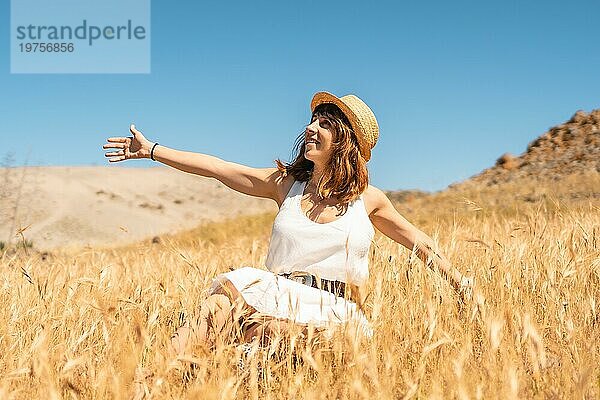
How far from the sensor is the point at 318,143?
3.47 metres

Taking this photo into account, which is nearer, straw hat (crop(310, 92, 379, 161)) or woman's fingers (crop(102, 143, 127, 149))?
straw hat (crop(310, 92, 379, 161))

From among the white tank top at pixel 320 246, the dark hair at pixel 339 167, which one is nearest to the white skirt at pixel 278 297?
the white tank top at pixel 320 246

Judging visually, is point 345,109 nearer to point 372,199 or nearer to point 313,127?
point 313,127

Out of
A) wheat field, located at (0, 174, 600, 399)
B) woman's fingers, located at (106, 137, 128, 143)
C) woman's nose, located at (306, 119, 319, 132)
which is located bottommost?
wheat field, located at (0, 174, 600, 399)

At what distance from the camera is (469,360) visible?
97.7 inches

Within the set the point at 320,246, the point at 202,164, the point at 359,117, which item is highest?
the point at 359,117

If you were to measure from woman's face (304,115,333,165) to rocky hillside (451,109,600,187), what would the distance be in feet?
47.2

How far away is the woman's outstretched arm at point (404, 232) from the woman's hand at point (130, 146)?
1144 mm

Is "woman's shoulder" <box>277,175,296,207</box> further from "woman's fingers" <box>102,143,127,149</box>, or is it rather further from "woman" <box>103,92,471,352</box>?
"woman's fingers" <box>102,143,127,149</box>

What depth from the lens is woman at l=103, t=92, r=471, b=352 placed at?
2908 mm

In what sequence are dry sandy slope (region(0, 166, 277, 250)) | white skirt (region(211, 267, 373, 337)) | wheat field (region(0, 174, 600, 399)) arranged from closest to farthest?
wheat field (region(0, 174, 600, 399)), white skirt (region(211, 267, 373, 337)), dry sandy slope (region(0, 166, 277, 250))

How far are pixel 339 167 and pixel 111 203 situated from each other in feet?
120

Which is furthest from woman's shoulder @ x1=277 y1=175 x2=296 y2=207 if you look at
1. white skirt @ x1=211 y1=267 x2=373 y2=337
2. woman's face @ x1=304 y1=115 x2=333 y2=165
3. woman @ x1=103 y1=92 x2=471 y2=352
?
A: white skirt @ x1=211 y1=267 x2=373 y2=337

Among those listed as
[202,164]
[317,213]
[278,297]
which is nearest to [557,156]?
[317,213]
